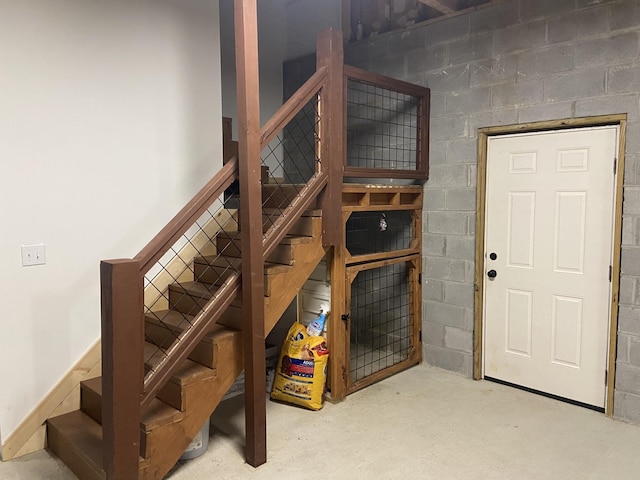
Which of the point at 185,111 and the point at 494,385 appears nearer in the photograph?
the point at 185,111

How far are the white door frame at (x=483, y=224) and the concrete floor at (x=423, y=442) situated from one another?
0.31 m

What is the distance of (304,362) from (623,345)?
2080 millimetres

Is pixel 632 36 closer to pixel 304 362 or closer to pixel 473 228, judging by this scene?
pixel 473 228

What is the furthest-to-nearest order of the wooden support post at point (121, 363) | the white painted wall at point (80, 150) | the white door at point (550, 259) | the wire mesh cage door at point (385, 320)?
1. the wire mesh cage door at point (385, 320)
2. the white door at point (550, 259)
3. the white painted wall at point (80, 150)
4. the wooden support post at point (121, 363)

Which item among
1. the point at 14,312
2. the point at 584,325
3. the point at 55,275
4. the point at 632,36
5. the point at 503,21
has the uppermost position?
the point at 503,21

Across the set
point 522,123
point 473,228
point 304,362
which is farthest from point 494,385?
point 522,123

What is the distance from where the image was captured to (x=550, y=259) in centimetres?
354

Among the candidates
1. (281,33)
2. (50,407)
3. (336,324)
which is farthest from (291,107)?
(281,33)

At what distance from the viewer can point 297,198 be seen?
301 cm

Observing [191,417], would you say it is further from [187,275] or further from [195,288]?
[187,275]

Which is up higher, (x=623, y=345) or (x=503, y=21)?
(x=503, y=21)

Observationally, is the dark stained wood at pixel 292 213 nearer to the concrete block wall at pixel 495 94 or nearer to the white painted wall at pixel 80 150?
the white painted wall at pixel 80 150

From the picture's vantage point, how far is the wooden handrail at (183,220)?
7.47 ft

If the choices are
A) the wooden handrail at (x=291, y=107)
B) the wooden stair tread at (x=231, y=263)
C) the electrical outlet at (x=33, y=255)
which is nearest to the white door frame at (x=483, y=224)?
the wooden handrail at (x=291, y=107)
